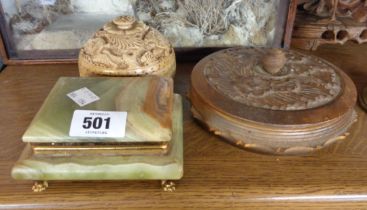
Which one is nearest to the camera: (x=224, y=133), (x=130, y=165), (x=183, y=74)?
(x=130, y=165)

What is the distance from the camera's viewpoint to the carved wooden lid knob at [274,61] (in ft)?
2.12

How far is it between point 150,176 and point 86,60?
28 centimetres

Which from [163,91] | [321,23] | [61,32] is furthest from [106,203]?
[321,23]

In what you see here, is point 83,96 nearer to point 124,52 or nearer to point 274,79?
point 124,52

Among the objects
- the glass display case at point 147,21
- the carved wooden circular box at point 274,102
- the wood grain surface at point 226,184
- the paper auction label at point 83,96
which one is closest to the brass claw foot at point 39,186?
the wood grain surface at point 226,184

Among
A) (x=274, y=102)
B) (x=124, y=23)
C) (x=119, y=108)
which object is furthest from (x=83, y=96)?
(x=274, y=102)

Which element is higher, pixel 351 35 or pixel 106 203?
pixel 351 35

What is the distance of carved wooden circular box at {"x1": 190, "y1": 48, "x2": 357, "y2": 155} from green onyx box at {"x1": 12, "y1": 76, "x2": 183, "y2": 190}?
113 millimetres

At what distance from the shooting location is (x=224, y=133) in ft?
2.01

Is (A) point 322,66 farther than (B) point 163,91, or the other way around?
(A) point 322,66

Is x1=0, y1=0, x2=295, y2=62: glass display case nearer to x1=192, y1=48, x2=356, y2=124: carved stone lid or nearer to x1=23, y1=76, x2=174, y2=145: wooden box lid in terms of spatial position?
x1=192, y1=48, x2=356, y2=124: carved stone lid

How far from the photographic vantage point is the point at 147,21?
844 mm

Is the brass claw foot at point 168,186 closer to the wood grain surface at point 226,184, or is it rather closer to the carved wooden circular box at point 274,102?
the wood grain surface at point 226,184

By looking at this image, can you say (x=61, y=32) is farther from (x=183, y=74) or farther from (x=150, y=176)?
(x=150, y=176)
